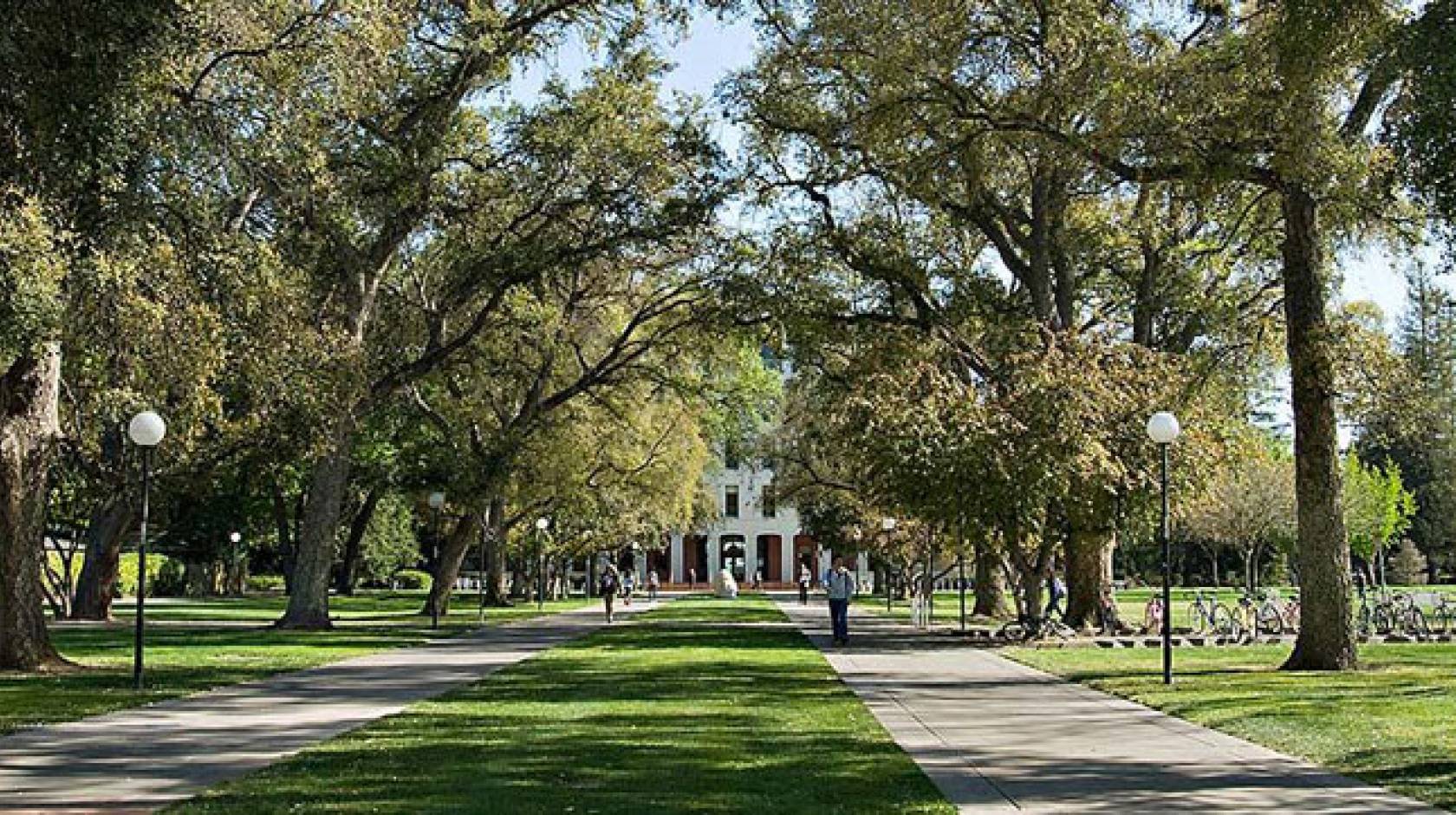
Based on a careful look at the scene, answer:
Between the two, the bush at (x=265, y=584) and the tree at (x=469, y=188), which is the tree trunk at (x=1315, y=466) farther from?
the bush at (x=265, y=584)

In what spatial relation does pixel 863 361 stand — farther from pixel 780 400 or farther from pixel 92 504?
pixel 780 400

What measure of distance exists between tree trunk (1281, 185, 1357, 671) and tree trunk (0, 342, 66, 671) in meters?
16.6

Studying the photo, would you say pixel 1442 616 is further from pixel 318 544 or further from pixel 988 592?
pixel 318 544

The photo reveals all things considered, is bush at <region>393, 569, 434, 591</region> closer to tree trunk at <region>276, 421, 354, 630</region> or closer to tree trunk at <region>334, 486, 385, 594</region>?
tree trunk at <region>334, 486, 385, 594</region>

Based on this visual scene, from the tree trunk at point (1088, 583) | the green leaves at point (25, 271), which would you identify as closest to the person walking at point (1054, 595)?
the tree trunk at point (1088, 583)

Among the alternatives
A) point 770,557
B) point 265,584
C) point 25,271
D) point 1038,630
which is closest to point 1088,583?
point 1038,630

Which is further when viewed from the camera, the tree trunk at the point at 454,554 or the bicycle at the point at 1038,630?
the tree trunk at the point at 454,554

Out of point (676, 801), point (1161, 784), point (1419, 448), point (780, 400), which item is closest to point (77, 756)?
point (676, 801)

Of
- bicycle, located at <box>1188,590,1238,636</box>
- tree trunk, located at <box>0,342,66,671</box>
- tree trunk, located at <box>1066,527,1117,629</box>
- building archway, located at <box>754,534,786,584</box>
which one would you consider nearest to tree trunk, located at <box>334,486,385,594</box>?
tree trunk, located at <box>1066,527,1117,629</box>

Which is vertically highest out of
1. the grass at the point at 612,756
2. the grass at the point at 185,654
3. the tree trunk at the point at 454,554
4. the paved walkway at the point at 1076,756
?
the tree trunk at the point at 454,554

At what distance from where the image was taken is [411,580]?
9050 centimetres

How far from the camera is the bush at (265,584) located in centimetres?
8225

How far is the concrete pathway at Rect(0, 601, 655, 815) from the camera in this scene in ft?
34.6

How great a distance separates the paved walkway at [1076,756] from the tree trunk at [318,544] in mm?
15054
